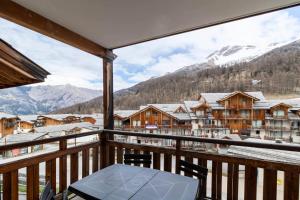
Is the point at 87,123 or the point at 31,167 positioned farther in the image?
the point at 87,123

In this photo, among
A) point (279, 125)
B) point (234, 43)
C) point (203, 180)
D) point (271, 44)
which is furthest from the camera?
point (234, 43)

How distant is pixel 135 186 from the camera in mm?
1886

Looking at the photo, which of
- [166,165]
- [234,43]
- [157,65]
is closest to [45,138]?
[166,165]

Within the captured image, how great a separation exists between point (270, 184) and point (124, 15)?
302 cm

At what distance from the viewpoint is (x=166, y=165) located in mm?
3098

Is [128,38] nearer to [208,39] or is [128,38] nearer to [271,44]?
[208,39]

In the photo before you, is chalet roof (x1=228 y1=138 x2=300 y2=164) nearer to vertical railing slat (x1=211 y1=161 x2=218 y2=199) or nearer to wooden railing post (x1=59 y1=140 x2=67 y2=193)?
vertical railing slat (x1=211 y1=161 x2=218 y2=199)

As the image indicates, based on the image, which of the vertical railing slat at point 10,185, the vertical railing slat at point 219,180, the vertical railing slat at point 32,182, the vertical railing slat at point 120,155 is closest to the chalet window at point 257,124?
the vertical railing slat at point 219,180

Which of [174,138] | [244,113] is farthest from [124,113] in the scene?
[244,113]

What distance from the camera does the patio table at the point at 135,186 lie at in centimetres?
169

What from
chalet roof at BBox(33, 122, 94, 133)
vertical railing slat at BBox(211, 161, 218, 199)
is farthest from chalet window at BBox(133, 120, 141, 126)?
vertical railing slat at BBox(211, 161, 218, 199)

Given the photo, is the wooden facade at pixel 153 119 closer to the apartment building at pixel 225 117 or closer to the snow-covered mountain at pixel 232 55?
the apartment building at pixel 225 117

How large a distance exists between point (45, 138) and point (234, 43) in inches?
136

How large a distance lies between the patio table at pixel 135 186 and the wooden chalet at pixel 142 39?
919 mm
